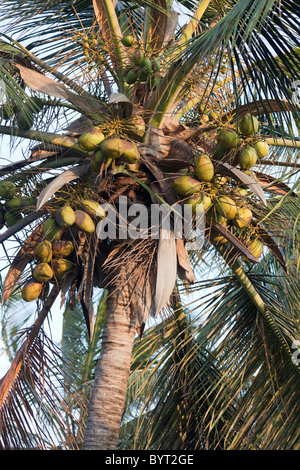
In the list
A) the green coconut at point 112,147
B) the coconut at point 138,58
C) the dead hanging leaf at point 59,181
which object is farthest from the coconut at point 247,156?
the dead hanging leaf at point 59,181

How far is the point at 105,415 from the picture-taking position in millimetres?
2666

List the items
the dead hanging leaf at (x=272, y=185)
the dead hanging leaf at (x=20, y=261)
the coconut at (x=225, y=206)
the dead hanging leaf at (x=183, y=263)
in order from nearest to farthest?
the coconut at (x=225, y=206) → the dead hanging leaf at (x=183, y=263) → the dead hanging leaf at (x=20, y=261) → the dead hanging leaf at (x=272, y=185)

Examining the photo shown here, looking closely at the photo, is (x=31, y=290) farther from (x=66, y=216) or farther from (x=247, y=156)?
(x=247, y=156)

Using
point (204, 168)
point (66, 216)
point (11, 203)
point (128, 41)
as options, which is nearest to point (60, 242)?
point (66, 216)

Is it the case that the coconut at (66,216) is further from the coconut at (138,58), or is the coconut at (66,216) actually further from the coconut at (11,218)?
the coconut at (138,58)

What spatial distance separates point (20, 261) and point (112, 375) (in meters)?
0.75

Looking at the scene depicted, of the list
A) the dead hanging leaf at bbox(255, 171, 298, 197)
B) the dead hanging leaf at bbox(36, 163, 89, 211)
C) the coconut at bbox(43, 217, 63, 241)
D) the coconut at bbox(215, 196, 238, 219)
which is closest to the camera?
the dead hanging leaf at bbox(36, 163, 89, 211)

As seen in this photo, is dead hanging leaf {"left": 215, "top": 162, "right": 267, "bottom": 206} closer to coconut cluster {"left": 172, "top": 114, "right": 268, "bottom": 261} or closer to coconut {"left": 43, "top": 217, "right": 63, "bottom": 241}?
coconut cluster {"left": 172, "top": 114, "right": 268, "bottom": 261}

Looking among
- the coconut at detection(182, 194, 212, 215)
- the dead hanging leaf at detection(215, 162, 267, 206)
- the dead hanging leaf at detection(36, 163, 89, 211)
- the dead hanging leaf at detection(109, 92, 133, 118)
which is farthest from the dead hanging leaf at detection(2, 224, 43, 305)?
the dead hanging leaf at detection(215, 162, 267, 206)

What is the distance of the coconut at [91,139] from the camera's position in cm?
251

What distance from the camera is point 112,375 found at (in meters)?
2.77

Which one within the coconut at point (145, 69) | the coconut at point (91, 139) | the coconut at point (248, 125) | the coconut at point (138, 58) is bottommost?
the coconut at point (91, 139)

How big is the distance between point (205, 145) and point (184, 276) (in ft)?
2.13

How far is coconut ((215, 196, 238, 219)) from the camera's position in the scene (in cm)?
253
